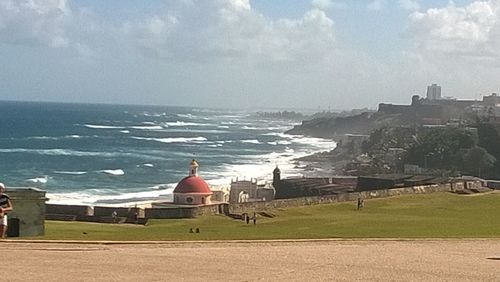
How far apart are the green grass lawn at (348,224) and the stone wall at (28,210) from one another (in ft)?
2.65

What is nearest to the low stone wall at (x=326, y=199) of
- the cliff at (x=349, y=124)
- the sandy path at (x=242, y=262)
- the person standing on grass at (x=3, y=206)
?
the sandy path at (x=242, y=262)

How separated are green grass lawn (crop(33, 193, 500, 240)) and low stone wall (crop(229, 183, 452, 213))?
0.78 metres

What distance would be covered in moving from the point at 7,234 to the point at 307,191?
3588cm

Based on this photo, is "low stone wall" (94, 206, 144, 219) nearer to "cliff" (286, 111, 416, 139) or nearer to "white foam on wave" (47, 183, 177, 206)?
"white foam on wave" (47, 183, 177, 206)

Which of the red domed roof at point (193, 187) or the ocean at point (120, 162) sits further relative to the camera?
the ocean at point (120, 162)

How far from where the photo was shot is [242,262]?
12.1m

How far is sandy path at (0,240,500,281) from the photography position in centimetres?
1056

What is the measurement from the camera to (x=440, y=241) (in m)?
17.8

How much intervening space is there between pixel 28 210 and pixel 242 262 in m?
5.86

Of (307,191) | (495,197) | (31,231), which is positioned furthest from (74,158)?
(31,231)

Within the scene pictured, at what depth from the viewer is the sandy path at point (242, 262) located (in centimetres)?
1056

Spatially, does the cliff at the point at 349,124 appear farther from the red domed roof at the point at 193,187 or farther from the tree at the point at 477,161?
the red domed roof at the point at 193,187

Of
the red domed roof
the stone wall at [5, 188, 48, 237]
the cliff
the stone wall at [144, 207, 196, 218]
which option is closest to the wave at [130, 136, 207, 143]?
the cliff

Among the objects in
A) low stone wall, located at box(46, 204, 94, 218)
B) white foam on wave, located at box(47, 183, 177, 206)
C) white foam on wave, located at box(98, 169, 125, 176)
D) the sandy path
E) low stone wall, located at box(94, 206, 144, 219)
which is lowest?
white foam on wave, located at box(47, 183, 177, 206)
